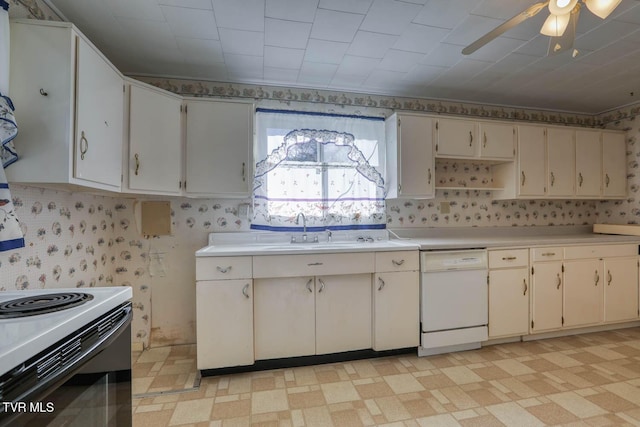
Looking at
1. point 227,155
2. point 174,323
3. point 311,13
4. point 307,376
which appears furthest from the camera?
point 174,323

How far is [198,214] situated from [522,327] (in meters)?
3.01

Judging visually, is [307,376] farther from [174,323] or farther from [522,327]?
[522,327]

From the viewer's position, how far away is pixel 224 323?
2.05 metres

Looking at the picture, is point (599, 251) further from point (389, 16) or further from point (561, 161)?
point (389, 16)

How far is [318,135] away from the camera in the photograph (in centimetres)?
266

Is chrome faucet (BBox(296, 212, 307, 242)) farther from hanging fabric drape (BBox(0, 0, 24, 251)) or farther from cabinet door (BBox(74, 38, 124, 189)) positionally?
hanging fabric drape (BBox(0, 0, 24, 251))

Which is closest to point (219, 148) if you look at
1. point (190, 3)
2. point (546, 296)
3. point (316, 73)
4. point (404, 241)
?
point (190, 3)

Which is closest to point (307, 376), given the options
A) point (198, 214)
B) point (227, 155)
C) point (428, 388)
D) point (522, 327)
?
point (428, 388)

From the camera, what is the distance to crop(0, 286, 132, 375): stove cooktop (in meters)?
0.67

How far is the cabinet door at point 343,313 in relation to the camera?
2.21m

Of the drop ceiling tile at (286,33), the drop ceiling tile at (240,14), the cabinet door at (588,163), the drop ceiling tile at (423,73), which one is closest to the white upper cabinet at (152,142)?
the drop ceiling tile at (240,14)

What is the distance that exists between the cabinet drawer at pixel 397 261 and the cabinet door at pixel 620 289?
1.99 m

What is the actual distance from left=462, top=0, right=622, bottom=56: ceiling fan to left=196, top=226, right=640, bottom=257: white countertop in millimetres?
1452

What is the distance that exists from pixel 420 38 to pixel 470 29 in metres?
0.31
